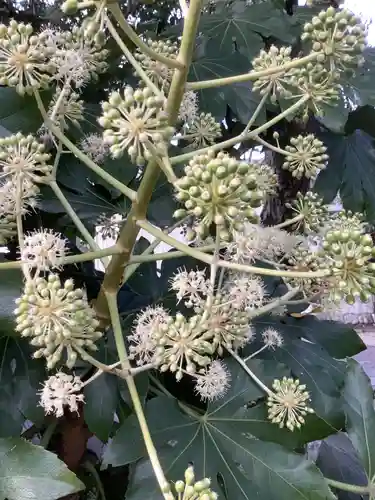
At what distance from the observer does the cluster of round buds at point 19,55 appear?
504mm

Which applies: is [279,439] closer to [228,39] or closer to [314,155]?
[314,155]

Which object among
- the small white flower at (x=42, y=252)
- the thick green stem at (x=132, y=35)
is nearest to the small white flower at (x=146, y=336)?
the small white flower at (x=42, y=252)

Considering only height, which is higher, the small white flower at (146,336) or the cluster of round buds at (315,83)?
the cluster of round buds at (315,83)

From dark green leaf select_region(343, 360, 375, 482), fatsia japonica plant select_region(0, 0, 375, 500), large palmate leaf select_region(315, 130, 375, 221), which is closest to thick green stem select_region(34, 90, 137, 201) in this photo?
fatsia japonica plant select_region(0, 0, 375, 500)

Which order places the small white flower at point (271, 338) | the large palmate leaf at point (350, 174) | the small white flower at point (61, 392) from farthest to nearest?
the large palmate leaf at point (350, 174) < the small white flower at point (271, 338) < the small white flower at point (61, 392)

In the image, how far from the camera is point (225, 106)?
0.83 metres

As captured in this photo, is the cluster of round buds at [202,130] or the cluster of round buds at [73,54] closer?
the cluster of round buds at [73,54]

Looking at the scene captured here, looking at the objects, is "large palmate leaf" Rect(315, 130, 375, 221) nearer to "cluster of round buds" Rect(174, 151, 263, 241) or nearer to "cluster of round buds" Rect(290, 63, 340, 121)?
"cluster of round buds" Rect(290, 63, 340, 121)

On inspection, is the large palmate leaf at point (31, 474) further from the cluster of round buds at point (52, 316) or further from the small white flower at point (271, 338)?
the small white flower at point (271, 338)

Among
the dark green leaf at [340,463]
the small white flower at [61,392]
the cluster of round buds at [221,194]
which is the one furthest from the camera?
the dark green leaf at [340,463]

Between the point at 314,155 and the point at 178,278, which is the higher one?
the point at 314,155

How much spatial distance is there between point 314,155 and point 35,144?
1.09ft

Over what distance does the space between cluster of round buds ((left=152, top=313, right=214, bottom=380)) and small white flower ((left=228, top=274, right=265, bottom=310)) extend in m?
0.08

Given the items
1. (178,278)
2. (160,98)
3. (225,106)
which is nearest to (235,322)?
(178,278)
